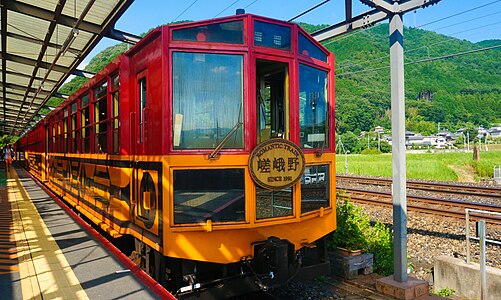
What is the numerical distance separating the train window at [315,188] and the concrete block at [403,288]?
3.97 feet

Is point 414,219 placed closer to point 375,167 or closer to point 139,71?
point 139,71

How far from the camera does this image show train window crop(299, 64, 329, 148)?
4.62 m

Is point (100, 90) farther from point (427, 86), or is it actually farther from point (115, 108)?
point (427, 86)

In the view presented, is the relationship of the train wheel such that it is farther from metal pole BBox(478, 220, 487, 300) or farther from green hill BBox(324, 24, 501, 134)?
green hill BBox(324, 24, 501, 134)

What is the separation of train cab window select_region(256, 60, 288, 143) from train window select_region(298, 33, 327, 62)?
349 mm

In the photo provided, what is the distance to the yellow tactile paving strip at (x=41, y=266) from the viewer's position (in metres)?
3.85

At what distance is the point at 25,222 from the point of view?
291 inches

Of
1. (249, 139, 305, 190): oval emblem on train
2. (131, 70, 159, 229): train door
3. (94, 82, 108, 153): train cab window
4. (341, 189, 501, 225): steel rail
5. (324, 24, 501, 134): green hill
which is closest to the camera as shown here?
(249, 139, 305, 190): oval emblem on train

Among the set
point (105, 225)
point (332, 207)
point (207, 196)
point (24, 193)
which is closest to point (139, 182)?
point (207, 196)

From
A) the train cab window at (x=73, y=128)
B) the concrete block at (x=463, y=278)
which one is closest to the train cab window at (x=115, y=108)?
the train cab window at (x=73, y=128)

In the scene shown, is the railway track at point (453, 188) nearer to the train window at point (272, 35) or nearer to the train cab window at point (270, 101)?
the train cab window at point (270, 101)

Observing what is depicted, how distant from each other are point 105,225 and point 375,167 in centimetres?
2288

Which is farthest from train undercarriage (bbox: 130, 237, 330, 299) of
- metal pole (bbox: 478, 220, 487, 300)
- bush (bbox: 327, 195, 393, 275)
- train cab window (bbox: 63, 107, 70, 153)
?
train cab window (bbox: 63, 107, 70, 153)

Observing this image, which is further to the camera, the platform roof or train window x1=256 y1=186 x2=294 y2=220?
the platform roof
